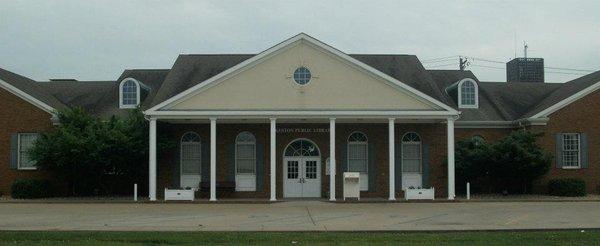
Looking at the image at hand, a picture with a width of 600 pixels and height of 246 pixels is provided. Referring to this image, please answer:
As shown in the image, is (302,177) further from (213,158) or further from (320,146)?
(213,158)

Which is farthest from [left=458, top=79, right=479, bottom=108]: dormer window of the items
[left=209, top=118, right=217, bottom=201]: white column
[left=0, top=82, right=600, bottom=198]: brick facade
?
[left=209, top=118, right=217, bottom=201]: white column

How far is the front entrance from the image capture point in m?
33.6

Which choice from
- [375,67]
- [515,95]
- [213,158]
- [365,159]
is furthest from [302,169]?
[515,95]

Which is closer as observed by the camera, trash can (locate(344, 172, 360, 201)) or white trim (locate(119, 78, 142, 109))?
trash can (locate(344, 172, 360, 201))

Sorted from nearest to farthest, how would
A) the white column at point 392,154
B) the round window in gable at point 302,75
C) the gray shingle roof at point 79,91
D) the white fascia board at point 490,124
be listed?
the white column at point 392,154 → the round window in gable at point 302,75 → the white fascia board at point 490,124 → the gray shingle roof at point 79,91

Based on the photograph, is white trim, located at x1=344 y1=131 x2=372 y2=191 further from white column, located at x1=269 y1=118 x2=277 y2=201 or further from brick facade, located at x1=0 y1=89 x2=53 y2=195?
brick facade, located at x1=0 y1=89 x2=53 y2=195

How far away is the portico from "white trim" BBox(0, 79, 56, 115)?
18.5 feet

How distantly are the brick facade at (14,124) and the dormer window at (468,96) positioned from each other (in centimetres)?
1963

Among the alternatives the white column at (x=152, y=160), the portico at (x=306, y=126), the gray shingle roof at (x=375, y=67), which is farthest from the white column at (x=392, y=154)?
the white column at (x=152, y=160)

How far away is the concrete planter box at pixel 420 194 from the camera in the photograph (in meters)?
30.8

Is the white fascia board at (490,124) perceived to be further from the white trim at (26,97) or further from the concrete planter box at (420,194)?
the white trim at (26,97)

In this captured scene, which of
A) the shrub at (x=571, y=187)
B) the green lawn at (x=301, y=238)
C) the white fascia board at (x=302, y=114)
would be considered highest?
the white fascia board at (x=302, y=114)

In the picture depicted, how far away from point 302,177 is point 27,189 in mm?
11974

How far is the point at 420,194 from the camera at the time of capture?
3091cm
